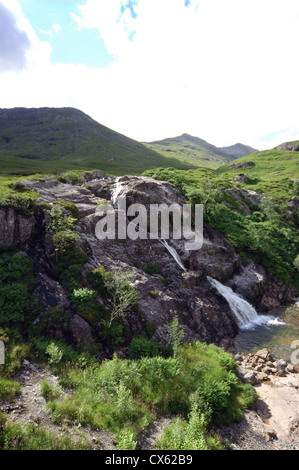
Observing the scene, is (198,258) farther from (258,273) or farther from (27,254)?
(27,254)

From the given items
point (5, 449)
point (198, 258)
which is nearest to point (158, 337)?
point (5, 449)

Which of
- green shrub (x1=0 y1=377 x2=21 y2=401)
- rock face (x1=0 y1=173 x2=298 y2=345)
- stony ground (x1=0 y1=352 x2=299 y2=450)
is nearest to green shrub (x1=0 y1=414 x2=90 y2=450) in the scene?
stony ground (x1=0 y1=352 x2=299 y2=450)

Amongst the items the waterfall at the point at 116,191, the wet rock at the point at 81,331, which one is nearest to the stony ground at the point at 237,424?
the wet rock at the point at 81,331

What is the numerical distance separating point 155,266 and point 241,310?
1505cm

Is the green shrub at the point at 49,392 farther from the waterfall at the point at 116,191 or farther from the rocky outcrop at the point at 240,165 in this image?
the rocky outcrop at the point at 240,165

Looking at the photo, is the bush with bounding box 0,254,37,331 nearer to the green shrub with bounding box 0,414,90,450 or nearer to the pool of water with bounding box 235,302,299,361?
the green shrub with bounding box 0,414,90,450

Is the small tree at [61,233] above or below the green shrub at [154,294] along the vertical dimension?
above

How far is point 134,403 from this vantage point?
1510 cm

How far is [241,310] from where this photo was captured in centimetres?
3469

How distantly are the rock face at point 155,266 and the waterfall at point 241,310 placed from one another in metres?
1.44

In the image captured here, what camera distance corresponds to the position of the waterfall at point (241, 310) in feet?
111

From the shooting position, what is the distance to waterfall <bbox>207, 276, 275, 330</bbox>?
111 ft

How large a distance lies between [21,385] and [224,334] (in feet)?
79.6

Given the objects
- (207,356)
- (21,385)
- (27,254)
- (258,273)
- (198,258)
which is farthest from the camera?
(258,273)
